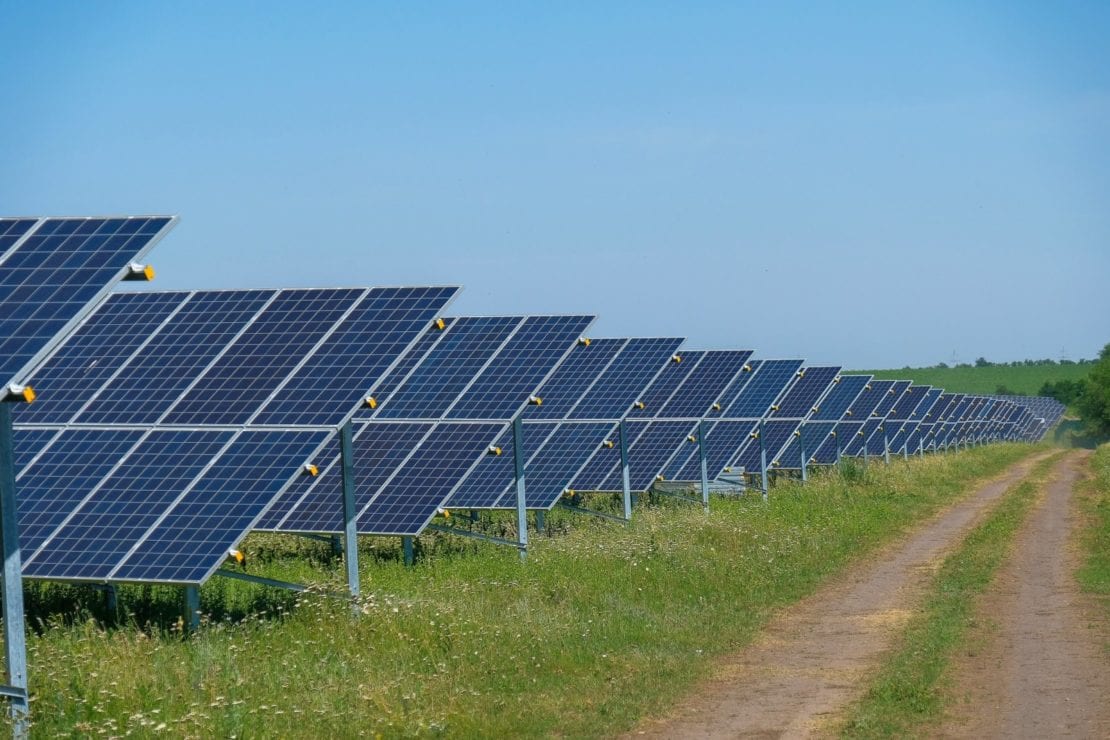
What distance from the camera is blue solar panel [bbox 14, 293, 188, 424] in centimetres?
1684

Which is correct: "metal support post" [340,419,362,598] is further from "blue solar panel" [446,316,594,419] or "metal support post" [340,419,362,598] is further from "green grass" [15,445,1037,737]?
"blue solar panel" [446,316,594,419]

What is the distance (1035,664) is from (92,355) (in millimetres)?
11971

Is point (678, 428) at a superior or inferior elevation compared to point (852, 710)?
superior

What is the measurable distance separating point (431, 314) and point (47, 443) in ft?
14.8

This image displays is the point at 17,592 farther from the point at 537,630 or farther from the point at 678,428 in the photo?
the point at 678,428

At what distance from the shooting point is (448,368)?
78.9 feet

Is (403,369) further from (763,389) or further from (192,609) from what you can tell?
(763,389)

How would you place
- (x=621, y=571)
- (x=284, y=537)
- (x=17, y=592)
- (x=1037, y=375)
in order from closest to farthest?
1. (x=17, y=592)
2. (x=621, y=571)
3. (x=284, y=537)
4. (x=1037, y=375)

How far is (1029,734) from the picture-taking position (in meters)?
10.2

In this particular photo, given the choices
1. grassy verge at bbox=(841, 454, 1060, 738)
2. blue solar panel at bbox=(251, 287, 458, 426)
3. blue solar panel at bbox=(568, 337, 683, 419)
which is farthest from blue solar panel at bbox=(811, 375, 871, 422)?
blue solar panel at bbox=(251, 287, 458, 426)

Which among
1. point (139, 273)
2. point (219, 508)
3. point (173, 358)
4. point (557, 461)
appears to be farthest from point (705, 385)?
point (139, 273)

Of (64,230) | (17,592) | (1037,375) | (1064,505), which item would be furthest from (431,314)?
(1037,375)

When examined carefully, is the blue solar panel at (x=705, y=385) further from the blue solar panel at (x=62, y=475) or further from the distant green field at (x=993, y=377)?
the distant green field at (x=993, y=377)

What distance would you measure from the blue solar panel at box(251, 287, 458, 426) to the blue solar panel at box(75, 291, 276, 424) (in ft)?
4.82
